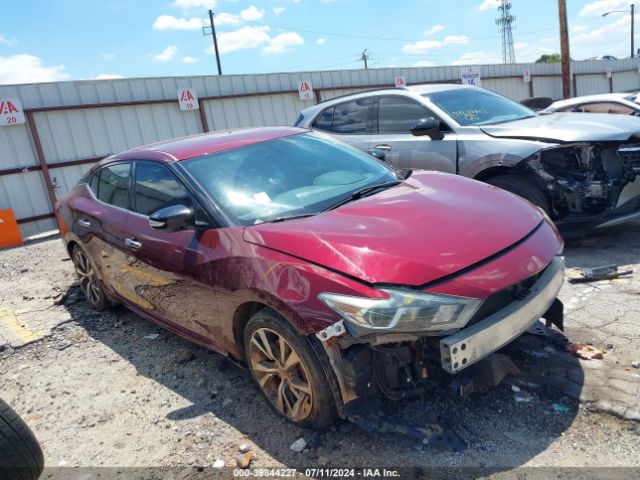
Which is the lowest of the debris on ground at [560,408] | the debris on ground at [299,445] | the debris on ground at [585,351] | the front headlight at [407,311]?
the debris on ground at [560,408]

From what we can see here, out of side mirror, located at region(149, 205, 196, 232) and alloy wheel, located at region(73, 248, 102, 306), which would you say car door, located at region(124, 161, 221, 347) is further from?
alloy wheel, located at region(73, 248, 102, 306)

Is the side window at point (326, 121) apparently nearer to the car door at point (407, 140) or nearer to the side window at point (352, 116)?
the side window at point (352, 116)

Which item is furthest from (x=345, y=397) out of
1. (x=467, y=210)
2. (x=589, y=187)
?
(x=589, y=187)

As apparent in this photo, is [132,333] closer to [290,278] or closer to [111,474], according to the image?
[111,474]

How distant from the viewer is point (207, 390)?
3324 mm

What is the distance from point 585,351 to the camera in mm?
3141

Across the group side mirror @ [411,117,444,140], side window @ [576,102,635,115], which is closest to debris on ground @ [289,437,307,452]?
side mirror @ [411,117,444,140]

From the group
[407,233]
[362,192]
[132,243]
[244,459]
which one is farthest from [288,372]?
[132,243]

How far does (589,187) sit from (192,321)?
3779mm

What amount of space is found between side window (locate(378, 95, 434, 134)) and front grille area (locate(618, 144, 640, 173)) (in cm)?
194

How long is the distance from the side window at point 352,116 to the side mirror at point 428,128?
0.99 meters

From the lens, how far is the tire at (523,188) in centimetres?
481

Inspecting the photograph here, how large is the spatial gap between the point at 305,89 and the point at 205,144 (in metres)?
11.2

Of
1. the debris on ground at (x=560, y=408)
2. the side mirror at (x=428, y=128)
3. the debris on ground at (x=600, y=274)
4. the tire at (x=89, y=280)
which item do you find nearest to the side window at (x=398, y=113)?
the side mirror at (x=428, y=128)
